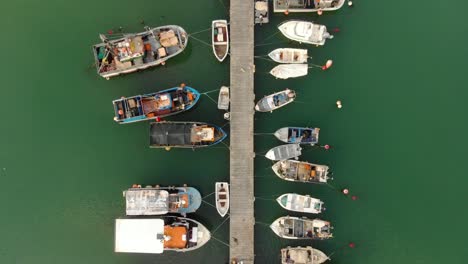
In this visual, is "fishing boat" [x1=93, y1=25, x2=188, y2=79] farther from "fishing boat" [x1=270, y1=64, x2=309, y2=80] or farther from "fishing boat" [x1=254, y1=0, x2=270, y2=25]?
"fishing boat" [x1=270, y1=64, x2=309, y2=80]

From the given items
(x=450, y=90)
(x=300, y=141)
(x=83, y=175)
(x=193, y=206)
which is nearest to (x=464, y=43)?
(x=450, y=90)

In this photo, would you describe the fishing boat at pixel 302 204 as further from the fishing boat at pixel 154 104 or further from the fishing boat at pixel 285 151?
the fishing boat at pixel 154 104

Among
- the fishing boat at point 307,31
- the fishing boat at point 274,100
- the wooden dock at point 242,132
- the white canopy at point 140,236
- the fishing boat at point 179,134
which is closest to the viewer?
the white canopy at point 140,236

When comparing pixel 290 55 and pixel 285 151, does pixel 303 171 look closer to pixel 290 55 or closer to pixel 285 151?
pixel 285 151

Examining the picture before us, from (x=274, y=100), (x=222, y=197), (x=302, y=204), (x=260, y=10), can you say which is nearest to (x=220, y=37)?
(x=260, y=10)

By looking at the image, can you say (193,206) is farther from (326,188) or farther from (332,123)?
(332,123)

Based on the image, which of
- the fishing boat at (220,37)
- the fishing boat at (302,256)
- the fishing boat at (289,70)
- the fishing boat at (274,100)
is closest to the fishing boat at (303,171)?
the fishing boat at (274,100)
